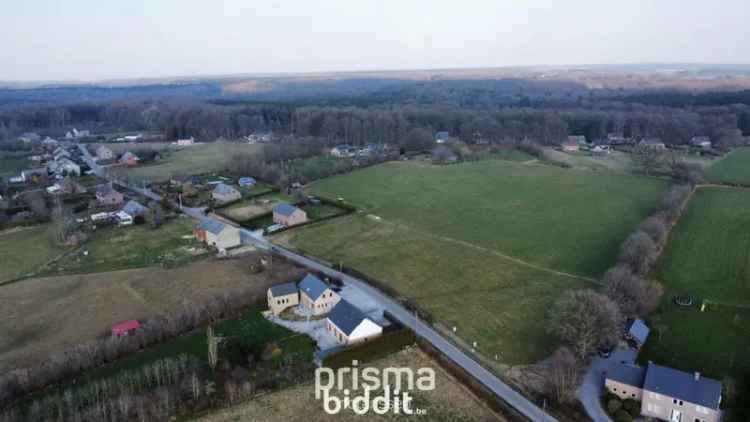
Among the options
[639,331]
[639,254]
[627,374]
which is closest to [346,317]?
[627,374]

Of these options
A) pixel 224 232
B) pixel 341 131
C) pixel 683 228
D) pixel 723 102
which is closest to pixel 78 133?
pixel 341 131

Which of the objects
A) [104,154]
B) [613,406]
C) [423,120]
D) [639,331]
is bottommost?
[613,406]

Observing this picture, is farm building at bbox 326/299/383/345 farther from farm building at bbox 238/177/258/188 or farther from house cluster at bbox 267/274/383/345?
farm building at bbox 238/177/258/188

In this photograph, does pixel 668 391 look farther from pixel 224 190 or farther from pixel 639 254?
pixel 224 190

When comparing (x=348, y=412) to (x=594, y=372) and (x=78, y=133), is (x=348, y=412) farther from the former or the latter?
(x=78, y=133)

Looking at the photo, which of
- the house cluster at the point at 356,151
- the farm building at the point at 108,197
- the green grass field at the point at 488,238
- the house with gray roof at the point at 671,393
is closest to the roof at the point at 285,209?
the green grass field at the point at 488,238

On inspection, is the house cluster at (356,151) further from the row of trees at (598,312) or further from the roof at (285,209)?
the row of trees at (598,312)
